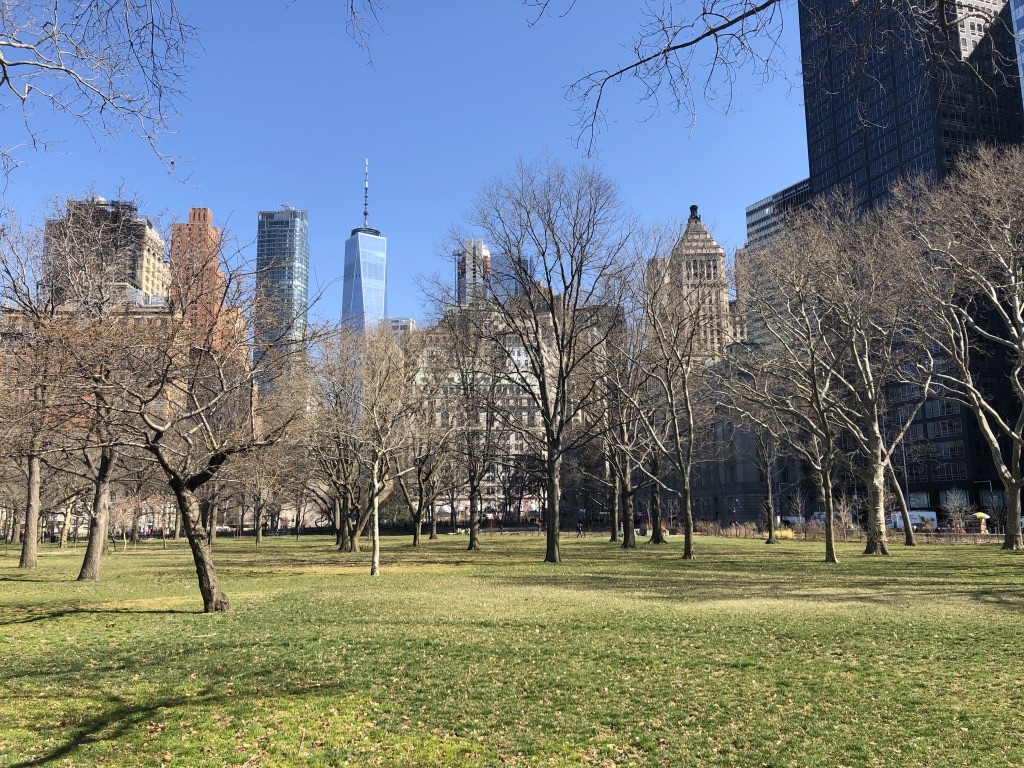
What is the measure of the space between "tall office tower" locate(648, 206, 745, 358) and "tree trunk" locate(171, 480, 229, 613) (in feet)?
72.3

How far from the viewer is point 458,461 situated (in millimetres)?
43625

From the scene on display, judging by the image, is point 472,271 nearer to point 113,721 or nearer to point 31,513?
point 31,513

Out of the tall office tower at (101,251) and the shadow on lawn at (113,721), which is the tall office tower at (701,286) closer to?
the tall office tower at (101,251)

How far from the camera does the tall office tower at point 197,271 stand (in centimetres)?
1405

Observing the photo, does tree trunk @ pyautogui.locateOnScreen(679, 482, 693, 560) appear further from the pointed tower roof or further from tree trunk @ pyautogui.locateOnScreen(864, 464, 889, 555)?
the pointed tower roof

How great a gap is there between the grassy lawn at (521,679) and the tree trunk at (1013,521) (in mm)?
14599

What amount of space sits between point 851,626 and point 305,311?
1166cm

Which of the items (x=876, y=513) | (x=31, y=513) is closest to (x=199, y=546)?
(x=31, y=513)

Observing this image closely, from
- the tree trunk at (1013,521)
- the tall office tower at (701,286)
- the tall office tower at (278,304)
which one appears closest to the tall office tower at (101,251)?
the tall office tower at (278,304)

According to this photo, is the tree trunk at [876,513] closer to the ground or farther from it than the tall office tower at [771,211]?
closer to the ground

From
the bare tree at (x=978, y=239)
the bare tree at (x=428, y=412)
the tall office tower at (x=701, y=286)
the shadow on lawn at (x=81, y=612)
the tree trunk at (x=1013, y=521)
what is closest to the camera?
the shadow on lawn at (x=81, y=612)

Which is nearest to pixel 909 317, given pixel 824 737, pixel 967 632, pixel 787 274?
pixel 787 274

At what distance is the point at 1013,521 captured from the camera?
96.7ft

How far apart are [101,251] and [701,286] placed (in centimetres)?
2299
